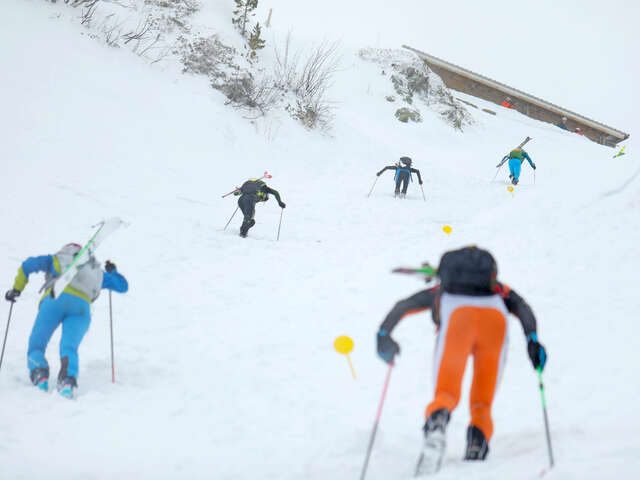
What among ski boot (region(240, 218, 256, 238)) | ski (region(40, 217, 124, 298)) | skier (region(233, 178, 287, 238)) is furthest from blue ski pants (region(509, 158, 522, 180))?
ski (region(40, 217, 124, 298))

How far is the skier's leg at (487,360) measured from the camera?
Result: 276 cm

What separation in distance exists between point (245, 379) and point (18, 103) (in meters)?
9.03

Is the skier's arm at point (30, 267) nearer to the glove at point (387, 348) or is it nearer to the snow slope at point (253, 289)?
the snow slope at point (253, 289)

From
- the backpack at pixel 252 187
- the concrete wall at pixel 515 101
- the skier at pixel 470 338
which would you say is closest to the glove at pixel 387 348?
the skier at pixel 470 338

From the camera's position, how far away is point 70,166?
9.48 m

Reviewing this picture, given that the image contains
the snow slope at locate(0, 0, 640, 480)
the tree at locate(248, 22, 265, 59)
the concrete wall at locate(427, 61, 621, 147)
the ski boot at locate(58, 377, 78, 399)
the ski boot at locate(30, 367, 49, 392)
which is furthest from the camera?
the concrete wall at locate(427, 61, 621, 147)

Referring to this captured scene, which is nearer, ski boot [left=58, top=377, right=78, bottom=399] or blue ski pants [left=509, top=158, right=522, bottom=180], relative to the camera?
ski boot [left=58, top=377, right=78, bottom=399]

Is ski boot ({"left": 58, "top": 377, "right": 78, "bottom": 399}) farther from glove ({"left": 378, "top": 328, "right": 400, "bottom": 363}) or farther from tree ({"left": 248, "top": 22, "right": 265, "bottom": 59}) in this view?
tree ({"left": 248, "top": 22, "right": 265, "bottom": 59})

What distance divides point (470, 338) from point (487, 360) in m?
0.17

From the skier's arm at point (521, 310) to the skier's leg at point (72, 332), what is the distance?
369cm

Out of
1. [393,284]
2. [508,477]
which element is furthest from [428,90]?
[508,477]

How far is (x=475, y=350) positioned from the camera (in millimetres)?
2857

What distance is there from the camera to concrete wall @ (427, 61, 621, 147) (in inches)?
1090

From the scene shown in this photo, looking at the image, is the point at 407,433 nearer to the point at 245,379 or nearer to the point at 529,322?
the point at 529,322
